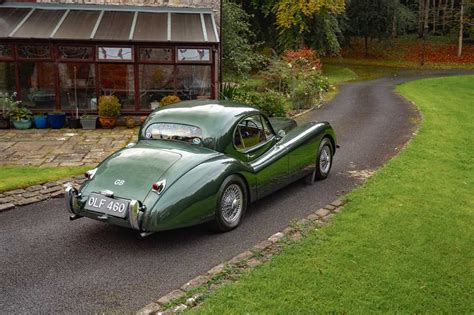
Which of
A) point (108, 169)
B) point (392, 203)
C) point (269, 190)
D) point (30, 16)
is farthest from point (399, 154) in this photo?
point (30, 16)

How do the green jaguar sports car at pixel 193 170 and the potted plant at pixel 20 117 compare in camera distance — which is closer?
the green jaguar sports car at pixel 193 170

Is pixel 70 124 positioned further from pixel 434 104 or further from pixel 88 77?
pixel 434 104

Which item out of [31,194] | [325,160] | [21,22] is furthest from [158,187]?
[21,22]

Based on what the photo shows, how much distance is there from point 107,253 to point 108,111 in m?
9.29

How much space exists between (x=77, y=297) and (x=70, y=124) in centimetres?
1050

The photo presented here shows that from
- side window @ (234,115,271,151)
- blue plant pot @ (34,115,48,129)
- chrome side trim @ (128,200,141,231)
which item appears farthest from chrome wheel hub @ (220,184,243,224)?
blue plant pot @ (34,115,48,129)

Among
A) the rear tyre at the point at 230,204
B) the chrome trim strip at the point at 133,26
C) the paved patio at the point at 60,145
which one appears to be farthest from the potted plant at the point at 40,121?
the rear tyre at the point at 230,204

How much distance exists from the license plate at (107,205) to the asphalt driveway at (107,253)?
479mm

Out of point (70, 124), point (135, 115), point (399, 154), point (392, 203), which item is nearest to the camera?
point (392, 203)

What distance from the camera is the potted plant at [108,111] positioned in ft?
47.5

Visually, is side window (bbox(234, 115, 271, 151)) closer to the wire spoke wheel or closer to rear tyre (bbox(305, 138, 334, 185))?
rear tyre (bbox(305, 138, 334, 185))

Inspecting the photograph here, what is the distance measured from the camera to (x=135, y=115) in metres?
15.4

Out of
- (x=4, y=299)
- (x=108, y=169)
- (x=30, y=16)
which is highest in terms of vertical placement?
(x=30, y=16)

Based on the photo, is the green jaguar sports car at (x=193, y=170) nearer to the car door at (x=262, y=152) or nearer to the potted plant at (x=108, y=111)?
the car door at (x=262, y=152)
